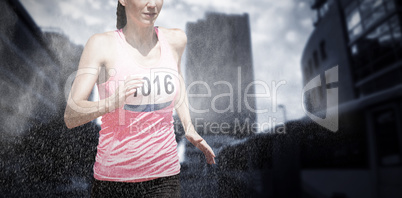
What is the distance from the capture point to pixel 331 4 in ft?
9.74

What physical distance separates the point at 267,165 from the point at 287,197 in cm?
35

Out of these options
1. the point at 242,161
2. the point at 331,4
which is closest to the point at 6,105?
the point at 242,161

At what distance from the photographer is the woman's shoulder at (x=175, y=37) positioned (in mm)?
2292

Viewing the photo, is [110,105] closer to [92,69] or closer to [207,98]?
[92,69]

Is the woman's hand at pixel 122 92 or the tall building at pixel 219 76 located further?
the tall building at pixel 219 76

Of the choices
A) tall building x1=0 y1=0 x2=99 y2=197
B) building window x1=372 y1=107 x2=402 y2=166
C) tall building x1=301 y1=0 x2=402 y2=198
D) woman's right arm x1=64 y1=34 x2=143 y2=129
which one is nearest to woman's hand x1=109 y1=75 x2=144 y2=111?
woman's right arm x1=64 y1=34 x2=143 y2=129

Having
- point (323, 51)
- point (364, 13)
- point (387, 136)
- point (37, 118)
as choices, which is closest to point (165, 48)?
point (37, 118)

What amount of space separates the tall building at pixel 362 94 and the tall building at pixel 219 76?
648mm

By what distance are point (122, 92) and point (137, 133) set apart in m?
0.32

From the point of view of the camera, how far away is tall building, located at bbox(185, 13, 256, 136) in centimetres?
267

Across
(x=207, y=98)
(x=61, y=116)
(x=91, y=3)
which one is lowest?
(x=61, y=116)

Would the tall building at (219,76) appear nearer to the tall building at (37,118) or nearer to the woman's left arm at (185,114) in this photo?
the woman's left arm at (185,114)

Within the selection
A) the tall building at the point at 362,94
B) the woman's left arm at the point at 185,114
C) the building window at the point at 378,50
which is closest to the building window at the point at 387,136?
the tall building at the point at 362,94

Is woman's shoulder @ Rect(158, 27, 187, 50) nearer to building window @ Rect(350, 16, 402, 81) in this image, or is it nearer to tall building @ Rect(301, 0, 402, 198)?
tall building @ Rect(301, 0, 402, 198)
